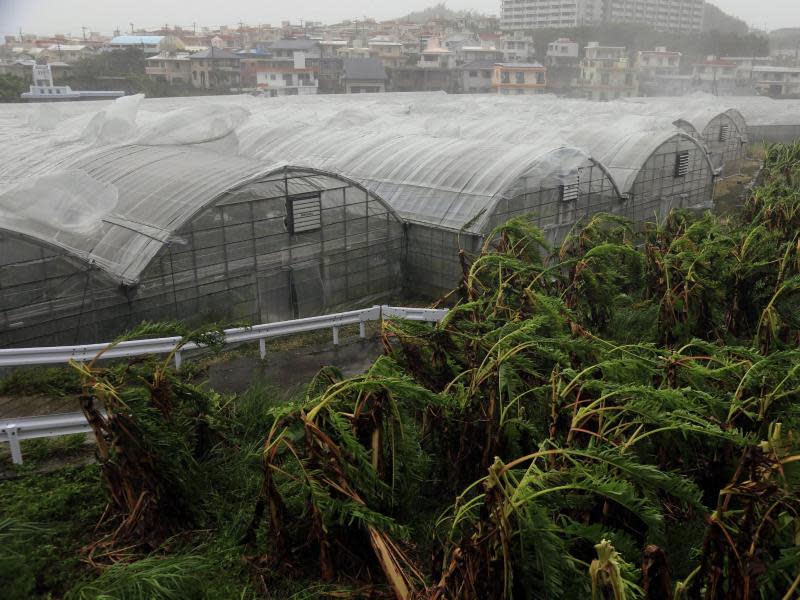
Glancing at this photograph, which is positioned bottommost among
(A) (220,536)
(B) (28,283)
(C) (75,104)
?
(A) (220,536)

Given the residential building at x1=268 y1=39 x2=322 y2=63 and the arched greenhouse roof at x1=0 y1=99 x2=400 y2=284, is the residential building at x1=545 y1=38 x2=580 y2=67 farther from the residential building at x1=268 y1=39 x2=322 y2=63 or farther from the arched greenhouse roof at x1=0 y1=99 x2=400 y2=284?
the arched greenhouse roof at x1=0 y1=99 x2=400 y2=284

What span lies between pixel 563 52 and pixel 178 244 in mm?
87589

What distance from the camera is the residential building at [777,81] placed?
7812 centimetres

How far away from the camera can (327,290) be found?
47.2 ft

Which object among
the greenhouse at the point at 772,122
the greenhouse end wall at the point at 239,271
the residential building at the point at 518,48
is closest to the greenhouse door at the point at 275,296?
the greenhouse end wall at the point at 239,271

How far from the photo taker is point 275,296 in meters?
13.5

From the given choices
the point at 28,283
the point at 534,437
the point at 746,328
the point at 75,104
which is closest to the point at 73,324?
the point at 28,283

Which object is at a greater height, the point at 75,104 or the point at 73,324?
the point at 75,104

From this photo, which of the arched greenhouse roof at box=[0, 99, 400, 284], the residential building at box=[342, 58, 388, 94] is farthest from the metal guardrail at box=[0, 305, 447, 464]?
the residential building at box=[342, 58, 388, 94]

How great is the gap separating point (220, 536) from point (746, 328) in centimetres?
880

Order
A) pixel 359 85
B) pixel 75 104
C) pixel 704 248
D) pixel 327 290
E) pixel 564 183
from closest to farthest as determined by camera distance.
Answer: pixel 704 248 → pixel 327 290 → pixel 564 183 → pixel 75 104 → pixel 359 85

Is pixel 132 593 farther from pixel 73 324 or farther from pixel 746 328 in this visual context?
pixel 746 328

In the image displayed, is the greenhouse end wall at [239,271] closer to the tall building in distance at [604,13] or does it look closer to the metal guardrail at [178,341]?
the metal guardrail at [178,341]

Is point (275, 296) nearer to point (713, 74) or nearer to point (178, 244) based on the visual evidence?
point (178, 244)
